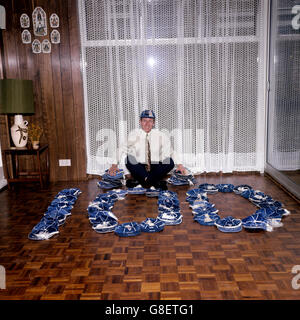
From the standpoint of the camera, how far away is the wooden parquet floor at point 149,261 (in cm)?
193

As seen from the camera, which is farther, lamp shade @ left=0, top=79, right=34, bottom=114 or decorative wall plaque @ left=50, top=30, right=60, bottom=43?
decorative wall plaque @ left=50, top=30, right=60, bottom=43

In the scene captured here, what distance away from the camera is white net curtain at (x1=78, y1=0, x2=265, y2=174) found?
4.13 meters

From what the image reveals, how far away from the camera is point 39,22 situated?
4.08m

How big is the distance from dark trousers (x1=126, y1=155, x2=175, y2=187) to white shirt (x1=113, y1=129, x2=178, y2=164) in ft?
0.21

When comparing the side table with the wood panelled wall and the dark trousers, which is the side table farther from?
the dark trousers

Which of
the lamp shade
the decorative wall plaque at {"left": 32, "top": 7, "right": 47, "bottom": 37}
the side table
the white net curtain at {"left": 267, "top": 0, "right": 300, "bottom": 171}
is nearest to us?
the white net curtain at {"left": 267, "top": 0, "right": 300, "bottom": 171}

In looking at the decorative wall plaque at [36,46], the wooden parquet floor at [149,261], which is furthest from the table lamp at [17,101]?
the wooden parquet floor at [149,261]

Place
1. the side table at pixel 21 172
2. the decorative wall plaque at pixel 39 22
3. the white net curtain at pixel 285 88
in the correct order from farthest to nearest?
the decorative wall plaque at pixel 39 22
the side table at pixel 21 172
the white net curtain at pixel 285 88

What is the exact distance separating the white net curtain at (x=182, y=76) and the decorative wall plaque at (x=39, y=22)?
41 cm

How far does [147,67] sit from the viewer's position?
14.0 ft

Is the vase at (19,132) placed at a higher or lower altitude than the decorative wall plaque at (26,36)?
lower

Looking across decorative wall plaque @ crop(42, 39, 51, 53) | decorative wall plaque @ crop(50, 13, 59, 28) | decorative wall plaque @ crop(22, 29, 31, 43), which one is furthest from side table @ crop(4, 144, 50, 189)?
decorative wall plaque @ crop(50, 13, 59, 28)

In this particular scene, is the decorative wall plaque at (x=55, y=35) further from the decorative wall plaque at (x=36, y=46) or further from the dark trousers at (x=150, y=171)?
the dark trousers at (x=150, y=171)
